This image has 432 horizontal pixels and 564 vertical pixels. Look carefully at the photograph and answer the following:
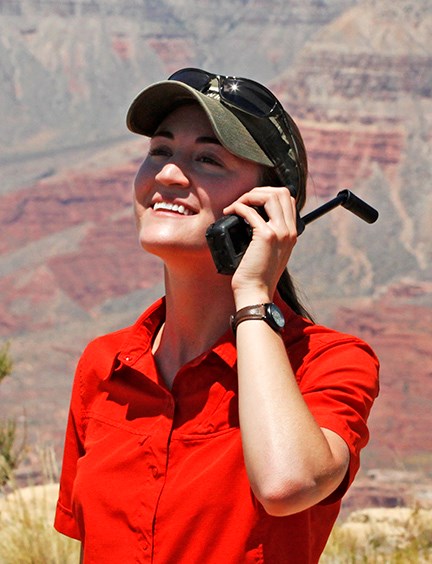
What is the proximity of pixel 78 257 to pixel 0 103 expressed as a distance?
1395 inches

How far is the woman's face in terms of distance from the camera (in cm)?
226

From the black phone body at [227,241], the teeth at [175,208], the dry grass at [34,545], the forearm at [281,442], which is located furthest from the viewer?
the dry grass at [34,545]

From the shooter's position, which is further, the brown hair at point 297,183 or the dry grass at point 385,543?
the dry grass at point 385,543

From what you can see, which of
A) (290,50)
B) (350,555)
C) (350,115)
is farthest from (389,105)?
(350,555)

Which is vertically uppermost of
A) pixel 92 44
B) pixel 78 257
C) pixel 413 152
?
pixel 92 44

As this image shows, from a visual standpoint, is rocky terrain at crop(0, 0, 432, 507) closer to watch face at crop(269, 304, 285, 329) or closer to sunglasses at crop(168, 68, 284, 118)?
sunglasses at crop(168, 68, 284, 118)

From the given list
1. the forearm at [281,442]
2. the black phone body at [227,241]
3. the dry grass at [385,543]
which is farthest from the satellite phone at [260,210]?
the dry grass at [385,543]

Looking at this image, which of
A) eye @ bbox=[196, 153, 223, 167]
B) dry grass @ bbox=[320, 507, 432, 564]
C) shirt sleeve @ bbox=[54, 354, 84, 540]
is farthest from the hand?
dry grass @ bbox=[320, 507, 432, 564]

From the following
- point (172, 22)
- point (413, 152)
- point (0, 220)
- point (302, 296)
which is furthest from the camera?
point (172, 22)

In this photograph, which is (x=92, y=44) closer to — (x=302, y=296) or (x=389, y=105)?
(x=389, y=105)

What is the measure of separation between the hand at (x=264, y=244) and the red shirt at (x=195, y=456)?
16 centimetres

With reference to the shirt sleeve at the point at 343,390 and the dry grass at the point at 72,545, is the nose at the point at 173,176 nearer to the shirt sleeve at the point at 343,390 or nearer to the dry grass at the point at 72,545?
the shirt sleeve at the point at 343,390

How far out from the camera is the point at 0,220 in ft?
366

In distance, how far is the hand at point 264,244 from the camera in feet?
7.05
